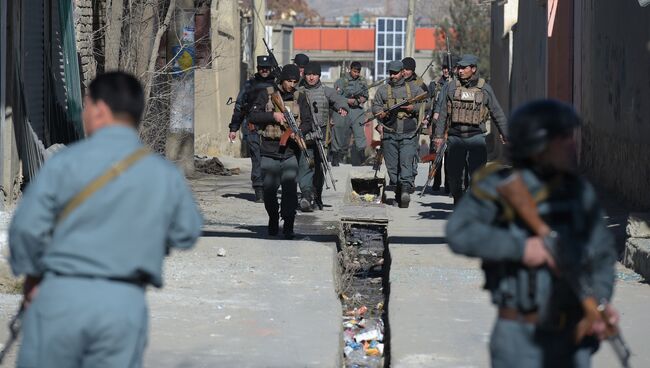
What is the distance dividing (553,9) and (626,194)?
27.4 feet

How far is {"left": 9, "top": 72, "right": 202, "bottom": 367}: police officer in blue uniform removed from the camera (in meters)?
4.11

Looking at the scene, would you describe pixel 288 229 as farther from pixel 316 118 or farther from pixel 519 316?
pixel 519 316

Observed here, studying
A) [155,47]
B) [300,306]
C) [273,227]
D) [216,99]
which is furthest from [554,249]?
[216,99]

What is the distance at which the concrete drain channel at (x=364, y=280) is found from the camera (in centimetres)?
863

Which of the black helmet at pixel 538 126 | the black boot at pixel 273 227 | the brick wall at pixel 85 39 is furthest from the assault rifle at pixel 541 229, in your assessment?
the brick wall at pixel 85 39

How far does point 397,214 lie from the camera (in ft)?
48.0

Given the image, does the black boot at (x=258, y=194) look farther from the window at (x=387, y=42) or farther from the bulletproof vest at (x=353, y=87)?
the window at (x=387, y=42)

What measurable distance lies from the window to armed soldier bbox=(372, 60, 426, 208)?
2565 inches

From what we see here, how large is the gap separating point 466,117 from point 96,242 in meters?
9.22

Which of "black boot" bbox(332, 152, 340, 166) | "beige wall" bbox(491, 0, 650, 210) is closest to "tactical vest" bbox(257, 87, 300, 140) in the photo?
"beige wall" bbox(491, 0, 650, 210)

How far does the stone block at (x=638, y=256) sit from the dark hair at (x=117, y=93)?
6.12 meters

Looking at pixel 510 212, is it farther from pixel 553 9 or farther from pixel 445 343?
pixel 553 9

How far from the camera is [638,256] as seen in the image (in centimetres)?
995

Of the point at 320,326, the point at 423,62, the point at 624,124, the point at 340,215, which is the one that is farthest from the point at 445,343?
the point at 423,62
